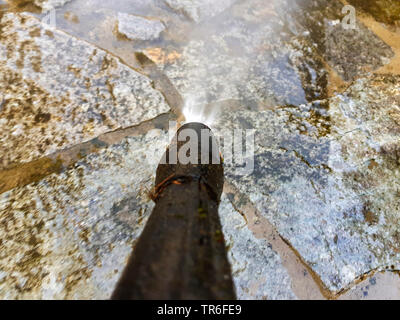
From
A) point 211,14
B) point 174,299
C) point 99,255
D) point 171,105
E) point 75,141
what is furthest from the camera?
point 211,14

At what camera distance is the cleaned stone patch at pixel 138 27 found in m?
1.92

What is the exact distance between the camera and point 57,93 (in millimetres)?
1594

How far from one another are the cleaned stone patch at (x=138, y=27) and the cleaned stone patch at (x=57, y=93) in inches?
10.8

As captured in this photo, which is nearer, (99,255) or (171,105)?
(99,255)

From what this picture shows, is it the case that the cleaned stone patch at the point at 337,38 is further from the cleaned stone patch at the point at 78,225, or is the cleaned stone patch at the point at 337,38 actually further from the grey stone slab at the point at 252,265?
the cleaned stone patch at the point at 78,225

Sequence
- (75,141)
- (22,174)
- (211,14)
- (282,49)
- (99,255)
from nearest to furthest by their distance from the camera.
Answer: (99,255)
(22,174)
(75,141)
(282,49)
(211,14)

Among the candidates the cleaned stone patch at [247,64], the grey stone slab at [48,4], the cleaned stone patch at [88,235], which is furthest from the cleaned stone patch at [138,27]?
the cleaned stone patch at [88,235]

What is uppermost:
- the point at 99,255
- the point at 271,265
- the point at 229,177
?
the point at 229,177

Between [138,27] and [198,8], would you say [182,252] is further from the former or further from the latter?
[198,8]

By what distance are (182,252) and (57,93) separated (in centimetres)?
147

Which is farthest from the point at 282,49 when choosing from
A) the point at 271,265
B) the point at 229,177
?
the point at 271,265

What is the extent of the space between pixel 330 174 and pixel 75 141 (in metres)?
1.55
